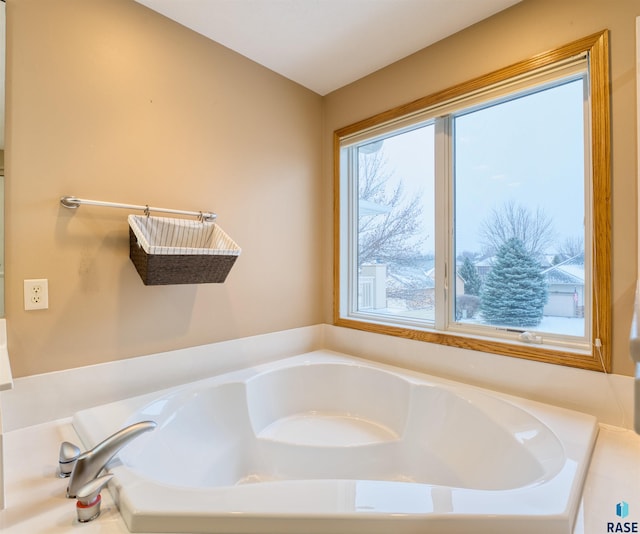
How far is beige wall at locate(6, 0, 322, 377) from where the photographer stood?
1271 mm

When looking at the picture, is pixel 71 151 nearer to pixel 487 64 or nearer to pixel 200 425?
pixel 200 425

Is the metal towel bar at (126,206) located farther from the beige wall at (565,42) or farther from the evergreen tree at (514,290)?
the evergreen tree at (514,290)

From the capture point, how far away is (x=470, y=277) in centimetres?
178

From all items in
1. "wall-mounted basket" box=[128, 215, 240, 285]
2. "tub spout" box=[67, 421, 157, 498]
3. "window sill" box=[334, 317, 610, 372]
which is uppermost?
"wall-mounted basket" box=[128, 215, 240, 285]

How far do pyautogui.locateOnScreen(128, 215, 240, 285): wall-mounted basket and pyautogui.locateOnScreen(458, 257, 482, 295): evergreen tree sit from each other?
117 centimetres

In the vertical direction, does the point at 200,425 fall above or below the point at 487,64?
below

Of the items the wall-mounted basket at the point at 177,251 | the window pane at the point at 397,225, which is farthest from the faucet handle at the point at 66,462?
the window pane at the point at 397,225

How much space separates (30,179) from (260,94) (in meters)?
1.25

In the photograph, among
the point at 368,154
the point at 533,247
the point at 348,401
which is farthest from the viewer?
the point at 368,154

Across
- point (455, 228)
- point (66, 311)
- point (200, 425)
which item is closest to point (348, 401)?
point (200, 425)

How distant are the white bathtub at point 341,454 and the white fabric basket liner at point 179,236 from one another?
0.63m

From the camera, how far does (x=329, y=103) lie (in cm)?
236

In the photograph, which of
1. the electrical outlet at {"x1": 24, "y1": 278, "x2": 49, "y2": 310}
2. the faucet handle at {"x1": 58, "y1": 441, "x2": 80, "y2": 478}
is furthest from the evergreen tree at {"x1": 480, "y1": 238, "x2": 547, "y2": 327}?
the electrical outlet at {"x1": 24, "y1": 278, "x2": 49, "y2": 310}

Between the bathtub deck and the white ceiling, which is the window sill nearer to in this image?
the bathtub deck
